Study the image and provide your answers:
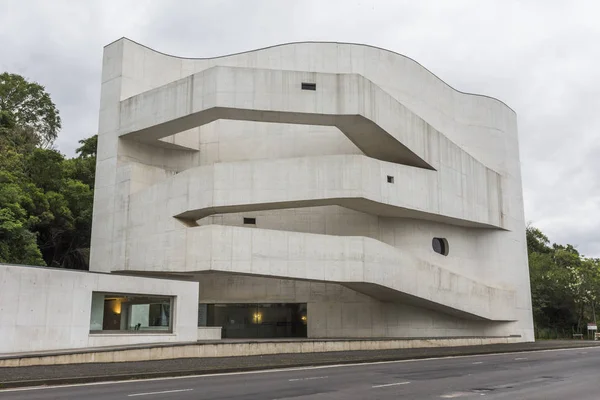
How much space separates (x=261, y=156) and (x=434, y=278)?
11.4 m

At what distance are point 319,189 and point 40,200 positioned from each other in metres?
17.7

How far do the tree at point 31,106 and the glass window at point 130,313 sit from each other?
2876cm

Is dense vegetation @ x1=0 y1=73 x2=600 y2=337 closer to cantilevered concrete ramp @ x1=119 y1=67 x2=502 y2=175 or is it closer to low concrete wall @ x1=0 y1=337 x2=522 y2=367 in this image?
cantilevered concrete ramp @ x1=119 y1=67 x2=502 y2=175

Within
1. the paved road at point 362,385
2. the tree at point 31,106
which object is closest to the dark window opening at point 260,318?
the paved road at point 362,385

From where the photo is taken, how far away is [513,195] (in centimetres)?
3712

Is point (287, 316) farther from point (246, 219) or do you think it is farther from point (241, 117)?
point (241, 117)

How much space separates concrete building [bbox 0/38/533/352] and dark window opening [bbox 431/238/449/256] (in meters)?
0.11

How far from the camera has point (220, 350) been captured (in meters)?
21.3

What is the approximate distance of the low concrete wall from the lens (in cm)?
1663

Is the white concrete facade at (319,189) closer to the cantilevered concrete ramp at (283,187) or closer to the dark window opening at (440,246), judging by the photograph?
the cantilevered concrete ramp at (283,187)

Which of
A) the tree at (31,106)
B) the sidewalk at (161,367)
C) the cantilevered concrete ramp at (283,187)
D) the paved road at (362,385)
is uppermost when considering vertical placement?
the tree at (31,106)

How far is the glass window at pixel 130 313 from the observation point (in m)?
20.7

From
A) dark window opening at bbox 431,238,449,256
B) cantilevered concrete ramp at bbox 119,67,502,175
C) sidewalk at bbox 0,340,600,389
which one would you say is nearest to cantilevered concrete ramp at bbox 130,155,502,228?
cantilevered concrete ramp at bbox 119,67,502,175

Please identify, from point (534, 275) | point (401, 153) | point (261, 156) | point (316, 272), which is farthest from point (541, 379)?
point (534, 275)
